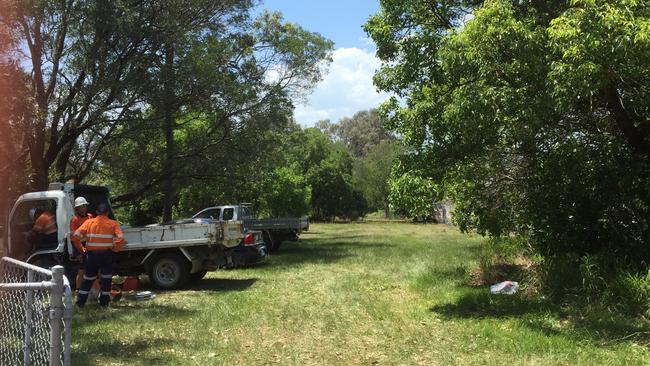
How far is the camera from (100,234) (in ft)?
32.4

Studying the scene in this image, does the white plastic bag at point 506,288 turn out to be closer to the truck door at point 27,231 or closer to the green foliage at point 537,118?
the green foliage at point 537,118

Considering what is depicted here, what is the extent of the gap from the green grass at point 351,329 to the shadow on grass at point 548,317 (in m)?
0.02

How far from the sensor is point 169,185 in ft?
68.8

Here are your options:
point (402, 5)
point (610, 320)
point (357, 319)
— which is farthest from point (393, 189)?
point (610, 320)

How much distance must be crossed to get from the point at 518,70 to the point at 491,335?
13.1 ft

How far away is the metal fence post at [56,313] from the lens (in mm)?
3730

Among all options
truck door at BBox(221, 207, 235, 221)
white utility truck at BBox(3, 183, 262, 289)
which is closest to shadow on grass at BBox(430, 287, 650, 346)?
white utility truck at BBox(3, 183, 262, 289)

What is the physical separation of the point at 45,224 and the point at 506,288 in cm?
931

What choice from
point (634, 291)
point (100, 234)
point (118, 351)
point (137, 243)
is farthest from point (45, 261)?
point (634, 291)

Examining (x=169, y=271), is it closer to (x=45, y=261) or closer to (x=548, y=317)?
(x=45, y=261)

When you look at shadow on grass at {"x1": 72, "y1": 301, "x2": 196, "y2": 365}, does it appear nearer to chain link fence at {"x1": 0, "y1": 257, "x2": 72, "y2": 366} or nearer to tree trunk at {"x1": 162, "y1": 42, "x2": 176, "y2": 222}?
chain link fence at {"x1": 0, "y1": 257, "x2": 72, "y2": 366}

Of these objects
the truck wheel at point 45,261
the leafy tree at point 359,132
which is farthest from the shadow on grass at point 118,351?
the leafy tree at point 359,132

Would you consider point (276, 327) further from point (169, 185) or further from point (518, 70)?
point (169, 185)

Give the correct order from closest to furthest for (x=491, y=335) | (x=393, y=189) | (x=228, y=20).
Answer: (x=491, y=335), (x=393, y=189), (x=228, y=20)
